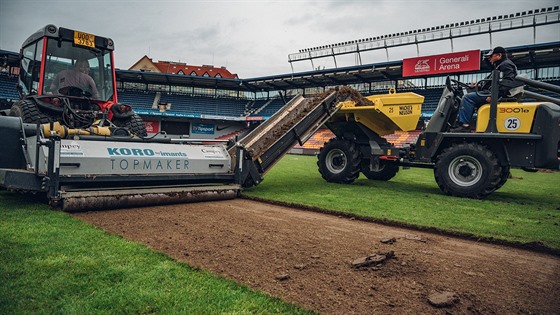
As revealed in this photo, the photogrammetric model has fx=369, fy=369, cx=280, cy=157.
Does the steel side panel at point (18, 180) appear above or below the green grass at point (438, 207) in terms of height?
above

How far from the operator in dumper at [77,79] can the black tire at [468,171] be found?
7.74 metres

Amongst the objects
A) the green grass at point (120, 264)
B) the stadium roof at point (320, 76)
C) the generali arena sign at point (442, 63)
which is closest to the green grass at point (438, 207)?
the green grass at point (120, 264)

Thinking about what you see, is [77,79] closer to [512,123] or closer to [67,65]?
[67,65]

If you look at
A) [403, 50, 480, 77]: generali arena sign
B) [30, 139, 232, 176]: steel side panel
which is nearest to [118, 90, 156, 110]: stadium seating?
[403, 50, 480, 77]: generali arena sign

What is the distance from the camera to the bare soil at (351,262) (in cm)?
273

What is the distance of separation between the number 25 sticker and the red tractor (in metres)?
7.62

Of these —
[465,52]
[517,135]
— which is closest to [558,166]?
[517,135]

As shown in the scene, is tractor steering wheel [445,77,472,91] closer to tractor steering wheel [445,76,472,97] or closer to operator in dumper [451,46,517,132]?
tractor steering wheel [445,76,472,97]

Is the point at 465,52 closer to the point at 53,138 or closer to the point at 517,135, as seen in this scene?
the point at 517,135

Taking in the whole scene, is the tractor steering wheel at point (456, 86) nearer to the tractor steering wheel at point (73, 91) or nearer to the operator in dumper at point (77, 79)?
the operator in dumper at point (77, 79)

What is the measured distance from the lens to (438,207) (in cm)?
687

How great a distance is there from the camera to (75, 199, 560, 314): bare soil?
273 cm

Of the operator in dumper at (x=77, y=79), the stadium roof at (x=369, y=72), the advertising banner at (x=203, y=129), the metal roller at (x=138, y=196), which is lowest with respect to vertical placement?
the metal roller at (x=138, y=196)

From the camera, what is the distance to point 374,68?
34.3 meters
